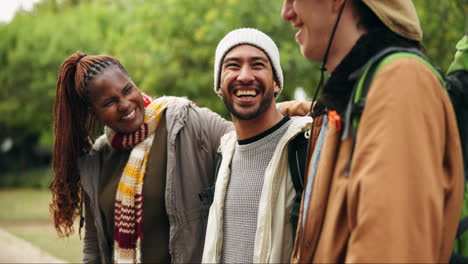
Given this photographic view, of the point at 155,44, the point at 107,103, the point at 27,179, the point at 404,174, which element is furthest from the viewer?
the point at 27,179

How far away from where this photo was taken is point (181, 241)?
313cm

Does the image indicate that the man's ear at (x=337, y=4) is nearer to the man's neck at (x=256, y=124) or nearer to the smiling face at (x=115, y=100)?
the man's neck at (x=256, y=124)

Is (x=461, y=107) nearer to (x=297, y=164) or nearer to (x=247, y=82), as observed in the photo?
(x=297, y=164)

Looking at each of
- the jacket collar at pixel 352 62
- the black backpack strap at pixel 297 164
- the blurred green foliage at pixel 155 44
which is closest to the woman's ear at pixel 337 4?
the jacket collar at pixel 352 62

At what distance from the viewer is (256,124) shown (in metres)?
2.61

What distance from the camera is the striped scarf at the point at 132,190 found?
3273mm

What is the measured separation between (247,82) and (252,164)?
1.50 ft

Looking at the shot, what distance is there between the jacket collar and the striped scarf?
198 cm

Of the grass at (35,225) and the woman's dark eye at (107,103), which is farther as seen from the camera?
the grass at (35,225)

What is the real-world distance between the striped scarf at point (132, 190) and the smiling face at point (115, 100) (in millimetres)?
90

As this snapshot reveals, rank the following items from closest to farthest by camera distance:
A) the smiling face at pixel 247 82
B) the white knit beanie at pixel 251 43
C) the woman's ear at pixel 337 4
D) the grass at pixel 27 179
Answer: the woman's ear at pixel 337 4, the smiling face at pixel 247 82, the white knit beanie at pixel 251 43, the grass at pixel 27 179

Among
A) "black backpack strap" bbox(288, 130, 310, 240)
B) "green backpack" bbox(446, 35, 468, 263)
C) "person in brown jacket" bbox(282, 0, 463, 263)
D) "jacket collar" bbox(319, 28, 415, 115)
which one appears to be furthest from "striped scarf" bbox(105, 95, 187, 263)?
"green backpack" bbox(446, 35, 468, 263)

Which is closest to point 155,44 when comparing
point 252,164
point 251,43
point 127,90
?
point 127,90

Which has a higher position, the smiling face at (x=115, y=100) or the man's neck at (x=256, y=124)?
the smiling face at (x=115, y=100)
